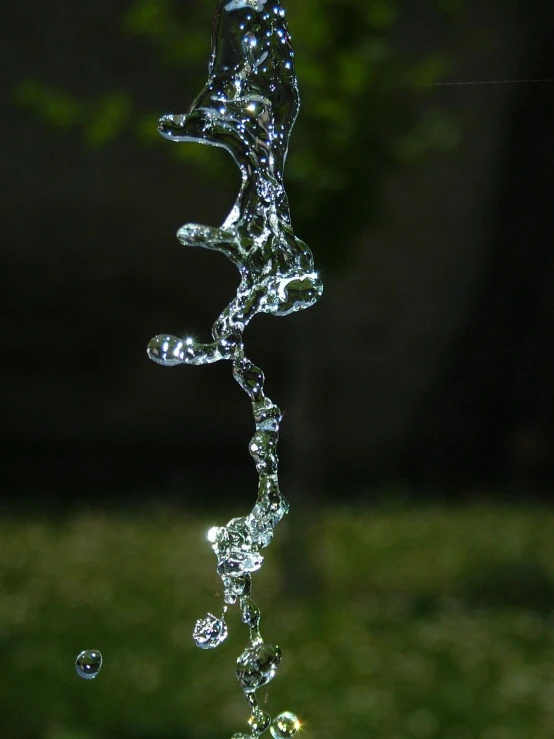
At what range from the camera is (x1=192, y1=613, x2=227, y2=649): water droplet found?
39.8 inches

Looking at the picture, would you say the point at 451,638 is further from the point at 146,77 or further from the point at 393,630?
the point at 146,77

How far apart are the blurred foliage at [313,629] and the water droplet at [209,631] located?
1.26m

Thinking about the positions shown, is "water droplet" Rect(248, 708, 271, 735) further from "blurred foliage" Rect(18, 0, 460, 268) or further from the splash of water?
"blurred foliage" Rect(18, 0, 460, 268)

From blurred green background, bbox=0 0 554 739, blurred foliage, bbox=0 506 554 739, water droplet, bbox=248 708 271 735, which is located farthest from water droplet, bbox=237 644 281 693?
blurred green background, bbox=0 0 554 739

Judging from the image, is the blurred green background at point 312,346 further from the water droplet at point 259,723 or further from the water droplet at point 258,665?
the water droplet at point 258,665

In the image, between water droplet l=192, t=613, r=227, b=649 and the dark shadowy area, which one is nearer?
water droplet l=192, t=613, r=227, b=649

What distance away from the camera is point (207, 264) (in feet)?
12.8

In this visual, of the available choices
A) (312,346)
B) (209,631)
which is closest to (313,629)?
(312,346)

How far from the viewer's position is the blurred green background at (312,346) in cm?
269

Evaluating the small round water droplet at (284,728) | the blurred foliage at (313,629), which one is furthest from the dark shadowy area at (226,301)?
the small round water droplet at (284,728)

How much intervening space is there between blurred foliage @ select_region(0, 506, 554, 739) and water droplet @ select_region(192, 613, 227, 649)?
4.13ft

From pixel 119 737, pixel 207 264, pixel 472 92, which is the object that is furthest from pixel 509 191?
pixel 119 737

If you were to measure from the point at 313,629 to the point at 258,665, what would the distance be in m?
1.76

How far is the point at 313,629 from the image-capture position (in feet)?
8.83
